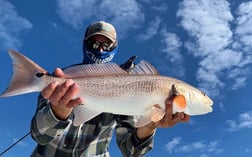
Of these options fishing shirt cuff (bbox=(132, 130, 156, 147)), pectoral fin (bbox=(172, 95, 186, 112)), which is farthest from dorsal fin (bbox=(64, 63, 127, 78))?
fishing shirt cuff (bbox=(132, 130, 156, 147))

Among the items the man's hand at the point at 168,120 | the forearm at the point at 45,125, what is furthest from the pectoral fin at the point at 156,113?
the forearm at the point at 45,125

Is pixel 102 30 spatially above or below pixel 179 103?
above

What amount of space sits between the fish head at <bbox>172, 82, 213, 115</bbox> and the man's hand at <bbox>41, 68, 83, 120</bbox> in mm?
1411

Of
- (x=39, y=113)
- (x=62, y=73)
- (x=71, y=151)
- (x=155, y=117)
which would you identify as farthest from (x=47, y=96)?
(x=71, y=151)

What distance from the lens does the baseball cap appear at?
8.90 m

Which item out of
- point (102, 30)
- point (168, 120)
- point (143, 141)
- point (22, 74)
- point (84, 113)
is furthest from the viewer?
point (102, 30)

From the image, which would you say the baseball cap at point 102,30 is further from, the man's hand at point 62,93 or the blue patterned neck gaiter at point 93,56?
the man's hand at point 62,93

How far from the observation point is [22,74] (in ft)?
19.7

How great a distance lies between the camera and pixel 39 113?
739cm

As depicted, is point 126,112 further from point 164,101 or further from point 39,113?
point 39,113

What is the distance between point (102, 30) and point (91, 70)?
8.58ft

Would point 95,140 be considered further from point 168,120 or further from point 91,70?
point 91,70

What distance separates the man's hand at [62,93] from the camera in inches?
247

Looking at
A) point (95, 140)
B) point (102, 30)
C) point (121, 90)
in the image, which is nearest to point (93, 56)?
point (102, 30)
